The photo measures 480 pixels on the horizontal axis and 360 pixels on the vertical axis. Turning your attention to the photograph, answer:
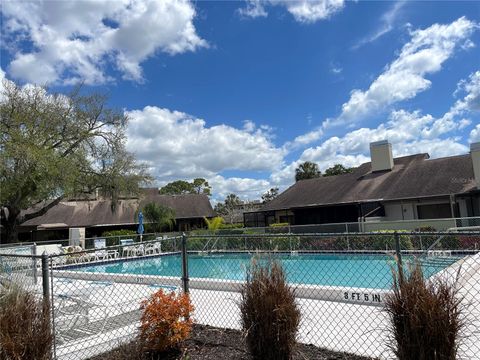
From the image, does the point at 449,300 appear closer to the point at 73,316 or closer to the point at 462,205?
the point at 73,316

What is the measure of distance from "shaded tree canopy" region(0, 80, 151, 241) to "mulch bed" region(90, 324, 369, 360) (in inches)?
756

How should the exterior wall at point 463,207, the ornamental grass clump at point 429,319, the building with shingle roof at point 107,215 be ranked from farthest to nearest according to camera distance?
the building with shingle roof at point 107,215
the exterior wall at point 463,207
the ornamental grass clump at point 429,319

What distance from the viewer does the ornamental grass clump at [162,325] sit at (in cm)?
432

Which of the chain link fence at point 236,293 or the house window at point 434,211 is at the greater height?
the house window at point 434,211

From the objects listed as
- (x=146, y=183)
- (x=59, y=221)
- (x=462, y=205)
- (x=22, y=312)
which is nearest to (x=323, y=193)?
(x=462, y=205)

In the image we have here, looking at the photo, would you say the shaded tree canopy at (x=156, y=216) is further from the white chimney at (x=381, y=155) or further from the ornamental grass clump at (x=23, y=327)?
the ornamental grass clump at (x=23, y=327)

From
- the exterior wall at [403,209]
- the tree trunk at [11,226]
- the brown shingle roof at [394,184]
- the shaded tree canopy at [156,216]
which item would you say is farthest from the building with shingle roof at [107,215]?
the exterior wall at [403,209]

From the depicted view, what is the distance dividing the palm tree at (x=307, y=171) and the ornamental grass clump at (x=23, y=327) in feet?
158

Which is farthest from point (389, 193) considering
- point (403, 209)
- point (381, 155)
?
point (381, 155)

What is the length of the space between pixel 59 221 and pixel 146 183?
16.0 m

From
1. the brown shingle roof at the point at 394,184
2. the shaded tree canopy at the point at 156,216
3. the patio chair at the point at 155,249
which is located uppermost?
the brown shingle roof at the point at 394,184

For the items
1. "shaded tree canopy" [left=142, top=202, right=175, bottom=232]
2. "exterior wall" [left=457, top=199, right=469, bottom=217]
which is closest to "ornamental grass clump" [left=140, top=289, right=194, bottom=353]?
"exterior wall" [left=457, top=199, right=469, bottom=217]

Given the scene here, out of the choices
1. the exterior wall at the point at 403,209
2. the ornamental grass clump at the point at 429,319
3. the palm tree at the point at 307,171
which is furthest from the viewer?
the palm tree at the point at 307,171

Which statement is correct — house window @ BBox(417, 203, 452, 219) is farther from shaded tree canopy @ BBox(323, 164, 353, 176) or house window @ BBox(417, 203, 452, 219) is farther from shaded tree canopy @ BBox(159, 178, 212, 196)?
shaded tree canopy @ BBox(159, 178, 212, 196)
